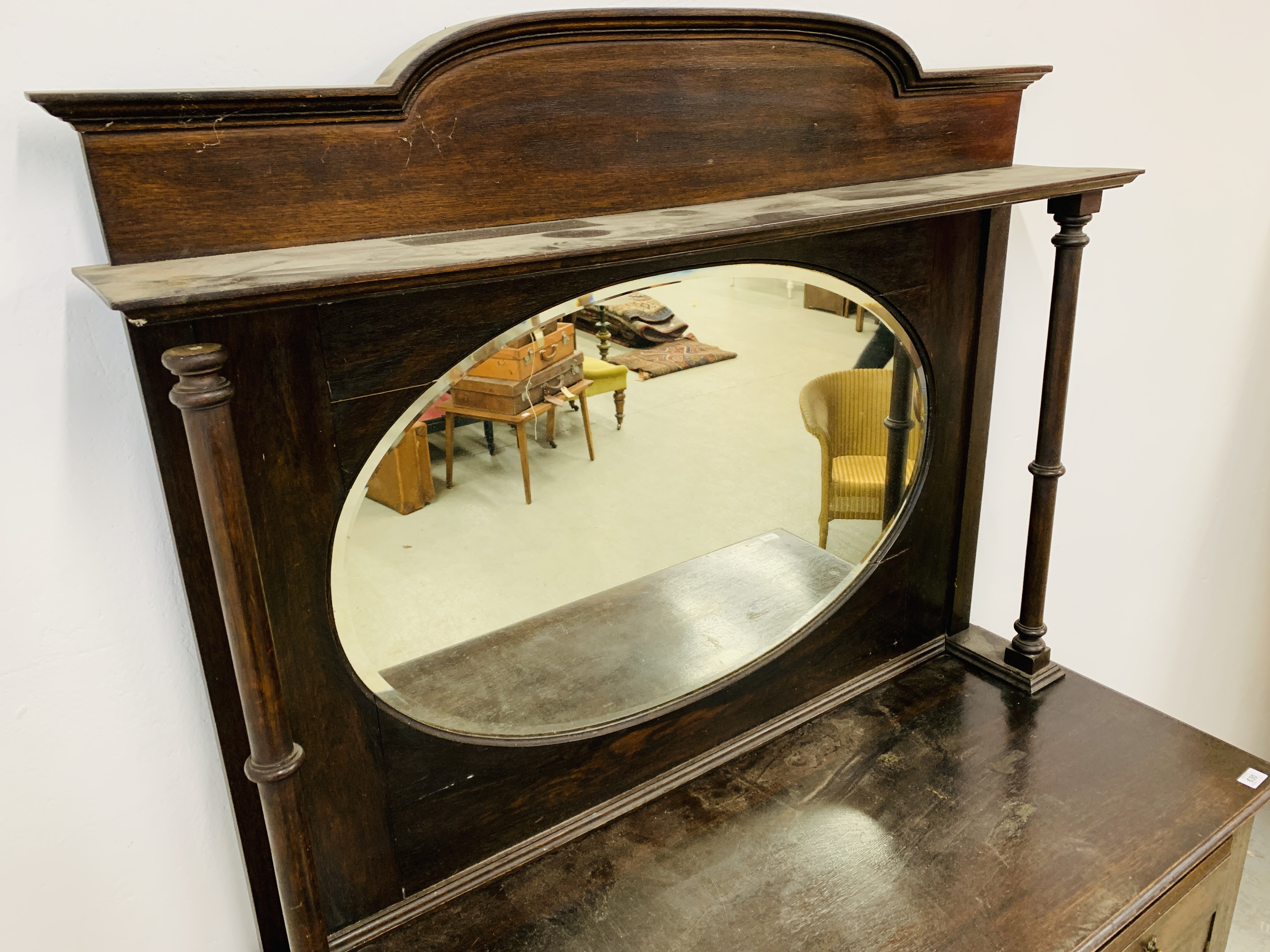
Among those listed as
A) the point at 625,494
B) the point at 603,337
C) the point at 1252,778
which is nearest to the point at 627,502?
the point at 625,494

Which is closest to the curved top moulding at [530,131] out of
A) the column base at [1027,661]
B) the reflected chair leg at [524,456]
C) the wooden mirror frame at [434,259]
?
the wooden mirror frame at [434,259]

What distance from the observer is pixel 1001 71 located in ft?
4.17

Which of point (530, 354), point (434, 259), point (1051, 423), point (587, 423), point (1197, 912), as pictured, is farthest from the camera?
point (1051, 423)

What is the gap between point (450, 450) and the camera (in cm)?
98

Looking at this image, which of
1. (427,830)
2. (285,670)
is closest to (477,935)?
(427,830)

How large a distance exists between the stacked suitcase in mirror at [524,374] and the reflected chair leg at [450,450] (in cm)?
2

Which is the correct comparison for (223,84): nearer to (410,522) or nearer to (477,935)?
(410,522)

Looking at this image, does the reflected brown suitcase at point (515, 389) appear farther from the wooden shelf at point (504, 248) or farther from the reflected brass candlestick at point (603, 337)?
the wooden shelf at point (504, 248)

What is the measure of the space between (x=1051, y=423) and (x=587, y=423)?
0.74 m

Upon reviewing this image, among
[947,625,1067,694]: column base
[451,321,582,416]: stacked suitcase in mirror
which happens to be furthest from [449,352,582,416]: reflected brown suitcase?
[947,625,1067,694]: column base

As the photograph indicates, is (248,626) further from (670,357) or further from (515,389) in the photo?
(670,357)

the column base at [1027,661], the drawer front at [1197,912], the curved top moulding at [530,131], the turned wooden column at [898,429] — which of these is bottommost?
the drawer front at [1197,912]

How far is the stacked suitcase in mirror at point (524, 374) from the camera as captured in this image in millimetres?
971

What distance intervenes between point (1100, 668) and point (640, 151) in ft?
6.02
